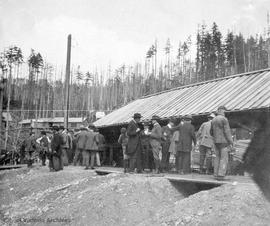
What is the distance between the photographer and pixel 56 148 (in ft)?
46.8

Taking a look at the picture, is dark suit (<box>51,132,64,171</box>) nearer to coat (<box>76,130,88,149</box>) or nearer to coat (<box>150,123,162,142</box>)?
coat (<box>76,130,88,149</box>)

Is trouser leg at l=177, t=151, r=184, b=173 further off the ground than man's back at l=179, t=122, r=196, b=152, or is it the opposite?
man's back at l=179, t=122, r=196, b=152

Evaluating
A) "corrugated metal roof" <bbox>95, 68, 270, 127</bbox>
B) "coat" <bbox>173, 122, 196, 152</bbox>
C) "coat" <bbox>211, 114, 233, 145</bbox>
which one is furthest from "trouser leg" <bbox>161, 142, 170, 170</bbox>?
"coat" <bbox>211, 114, 233, 145</bbox>

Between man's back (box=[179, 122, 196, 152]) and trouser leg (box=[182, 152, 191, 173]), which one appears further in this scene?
trouser leg (box=[182, 152, 191, 173])

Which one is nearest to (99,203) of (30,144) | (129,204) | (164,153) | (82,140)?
(129,204)

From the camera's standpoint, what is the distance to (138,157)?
11.5 m

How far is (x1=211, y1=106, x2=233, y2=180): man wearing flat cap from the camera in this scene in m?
8.86

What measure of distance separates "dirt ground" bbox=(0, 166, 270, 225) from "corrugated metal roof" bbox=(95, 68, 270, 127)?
14.6 feet

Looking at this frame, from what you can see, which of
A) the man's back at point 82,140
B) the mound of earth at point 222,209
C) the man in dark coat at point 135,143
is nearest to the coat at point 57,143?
the man's back at point 82,140

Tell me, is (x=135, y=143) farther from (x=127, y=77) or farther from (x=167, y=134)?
(x=127, y=77)

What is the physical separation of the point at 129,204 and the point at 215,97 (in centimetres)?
735

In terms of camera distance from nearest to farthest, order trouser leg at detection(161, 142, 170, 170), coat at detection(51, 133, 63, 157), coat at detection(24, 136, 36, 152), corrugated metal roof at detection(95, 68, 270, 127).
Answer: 1. corrugated metal roof at detection(95, 68, 270, 127)
2. trouser leg at detection(161, 142, 170, 170)
3. coat at detection(51, 133, 63, 157)
4. coat at detection(24, 136, 36, 152)

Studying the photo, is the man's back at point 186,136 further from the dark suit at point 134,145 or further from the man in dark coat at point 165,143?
the dark suit at point 134,145

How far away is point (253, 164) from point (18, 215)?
8.12 meters
